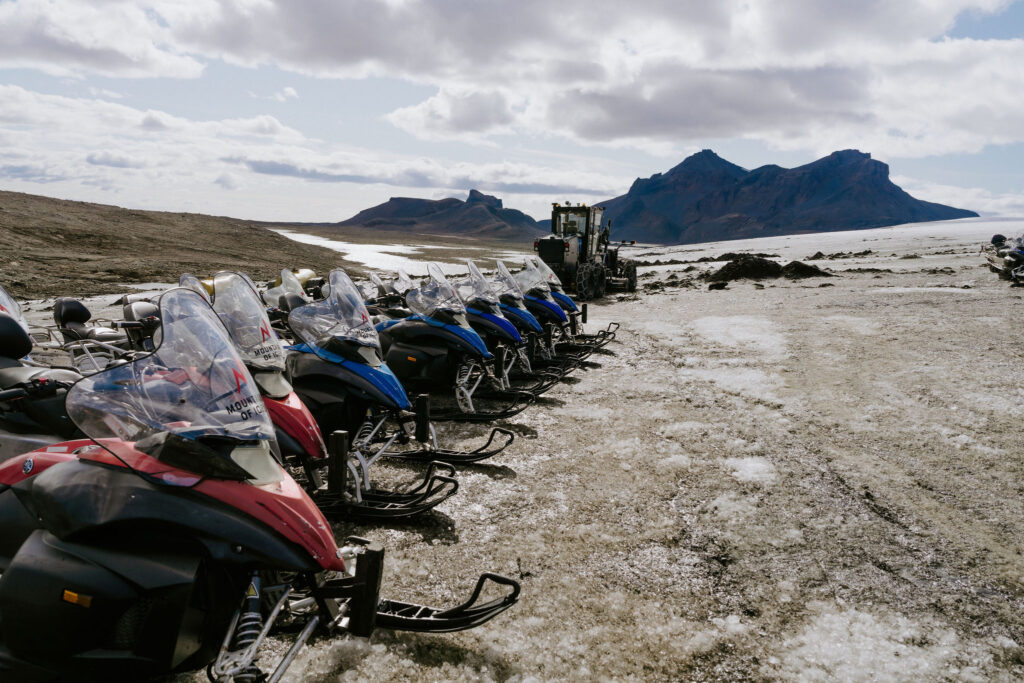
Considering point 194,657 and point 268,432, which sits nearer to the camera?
point 194,657

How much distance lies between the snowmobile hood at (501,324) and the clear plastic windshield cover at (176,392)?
5431 mm

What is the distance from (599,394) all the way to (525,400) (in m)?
1.04

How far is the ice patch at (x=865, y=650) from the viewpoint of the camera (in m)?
2.81

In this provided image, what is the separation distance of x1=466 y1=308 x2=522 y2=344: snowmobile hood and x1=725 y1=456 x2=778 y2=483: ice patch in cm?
352

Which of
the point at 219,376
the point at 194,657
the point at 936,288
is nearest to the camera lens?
the point at 194,657

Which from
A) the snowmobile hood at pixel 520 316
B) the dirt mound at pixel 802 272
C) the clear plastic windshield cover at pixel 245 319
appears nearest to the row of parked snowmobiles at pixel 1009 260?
the dirt mound at pixel 802 272

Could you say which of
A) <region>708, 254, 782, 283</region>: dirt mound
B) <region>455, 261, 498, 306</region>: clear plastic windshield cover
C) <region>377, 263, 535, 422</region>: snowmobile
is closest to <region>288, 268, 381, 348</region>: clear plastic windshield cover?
<region>377, 263, 535, 422</region>: snowmobile

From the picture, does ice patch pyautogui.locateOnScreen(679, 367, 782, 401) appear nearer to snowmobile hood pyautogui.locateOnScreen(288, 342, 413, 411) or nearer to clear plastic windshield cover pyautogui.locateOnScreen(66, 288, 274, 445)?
snowmobile hood pyautogui.locateOnScreen(288, 342, 413, 411)

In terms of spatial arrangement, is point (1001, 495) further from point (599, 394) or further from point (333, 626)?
point (333, 626)

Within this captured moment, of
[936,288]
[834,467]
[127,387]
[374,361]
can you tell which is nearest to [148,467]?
[127,387]

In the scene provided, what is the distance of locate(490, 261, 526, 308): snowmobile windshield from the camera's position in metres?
9.18

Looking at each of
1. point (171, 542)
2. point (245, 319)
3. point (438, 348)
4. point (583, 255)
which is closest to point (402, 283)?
point (438, 348)

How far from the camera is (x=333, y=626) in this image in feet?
8.67

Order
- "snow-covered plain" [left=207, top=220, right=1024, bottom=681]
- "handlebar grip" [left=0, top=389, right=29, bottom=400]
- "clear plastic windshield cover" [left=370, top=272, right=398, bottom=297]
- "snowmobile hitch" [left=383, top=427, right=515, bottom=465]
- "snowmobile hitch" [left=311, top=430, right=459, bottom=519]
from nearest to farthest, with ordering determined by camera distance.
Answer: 1. "snow-covered plain" [left=207, top=220, right=1024, bottom=681]
2. "handlebar grip" [left=0, top=389, right=29, bottom=400]
3. "snowmobile hitch" [left=311, top=430, right=459, bottom=519]
4. "snowmobile hitch" [left=383, top=427, right=515, bottom=465]
5. "clear plastic windshield cover" [left=370, top=272, right=398, bottom=297]
